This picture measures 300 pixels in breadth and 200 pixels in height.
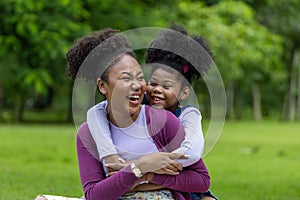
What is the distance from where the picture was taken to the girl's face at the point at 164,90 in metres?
4.07

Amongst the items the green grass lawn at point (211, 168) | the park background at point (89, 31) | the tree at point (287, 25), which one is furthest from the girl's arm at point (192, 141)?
the tree at point (287, 25)

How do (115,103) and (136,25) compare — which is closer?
(115,103)

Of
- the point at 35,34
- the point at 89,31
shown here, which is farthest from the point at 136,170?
the point at 89,31

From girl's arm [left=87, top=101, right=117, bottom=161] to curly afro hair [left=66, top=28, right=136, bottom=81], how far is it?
170 millimetres

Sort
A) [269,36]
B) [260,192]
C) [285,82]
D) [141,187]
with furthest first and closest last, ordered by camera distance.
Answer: [285,82] → [269,36] → [260,192] → [141,187]

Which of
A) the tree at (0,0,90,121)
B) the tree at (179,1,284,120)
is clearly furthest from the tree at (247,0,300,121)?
the tree at (0,0,90,121)

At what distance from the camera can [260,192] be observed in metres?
8.79

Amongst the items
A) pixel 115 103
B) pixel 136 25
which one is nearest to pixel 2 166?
pixel 136 25

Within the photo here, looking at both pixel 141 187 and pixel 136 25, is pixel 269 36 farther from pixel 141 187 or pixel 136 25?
pixel 141 187

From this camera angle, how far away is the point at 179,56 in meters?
4.21

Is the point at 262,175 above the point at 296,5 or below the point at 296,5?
below

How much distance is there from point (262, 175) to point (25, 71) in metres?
4.28

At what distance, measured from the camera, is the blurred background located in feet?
30.8

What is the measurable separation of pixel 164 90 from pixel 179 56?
265mm
